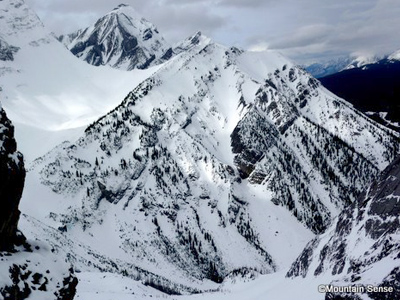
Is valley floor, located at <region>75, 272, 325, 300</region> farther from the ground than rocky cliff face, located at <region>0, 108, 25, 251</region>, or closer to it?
closer to it

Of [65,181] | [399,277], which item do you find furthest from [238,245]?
[399,277]

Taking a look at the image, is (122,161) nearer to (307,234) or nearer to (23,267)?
(307,234)

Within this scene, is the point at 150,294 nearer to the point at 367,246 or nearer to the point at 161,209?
the point at 367,246

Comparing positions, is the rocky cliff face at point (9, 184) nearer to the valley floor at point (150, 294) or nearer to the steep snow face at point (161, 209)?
the valley floor at point (150, 294)

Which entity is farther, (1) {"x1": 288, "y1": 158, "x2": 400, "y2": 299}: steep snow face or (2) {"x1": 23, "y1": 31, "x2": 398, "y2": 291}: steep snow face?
(2) {"x1": 23, "y1": 31, "x2": 398, "y2": 291}: steep snow face

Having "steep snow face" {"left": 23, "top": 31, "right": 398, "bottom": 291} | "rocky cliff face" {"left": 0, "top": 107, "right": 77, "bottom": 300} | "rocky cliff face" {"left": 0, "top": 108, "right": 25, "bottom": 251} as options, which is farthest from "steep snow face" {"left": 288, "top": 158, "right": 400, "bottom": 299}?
"steep snow face" {"left": 23, "top": 31, "right": 398, "bottom": 291}

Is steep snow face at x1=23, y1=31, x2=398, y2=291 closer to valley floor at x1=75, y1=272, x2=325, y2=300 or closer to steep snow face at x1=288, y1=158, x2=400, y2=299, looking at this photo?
valley floor at x1=75, y1=272, x2=325, y2=300

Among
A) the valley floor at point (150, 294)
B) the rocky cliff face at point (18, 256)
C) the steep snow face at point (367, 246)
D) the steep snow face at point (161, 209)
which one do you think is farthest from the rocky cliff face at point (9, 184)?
the steep snow face at point (161, 209)
